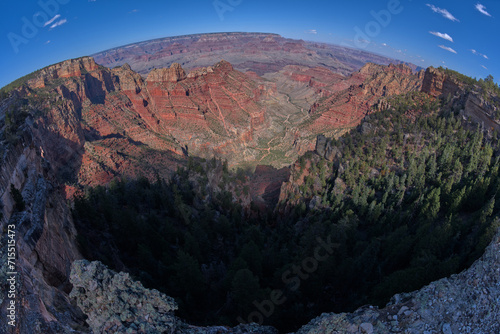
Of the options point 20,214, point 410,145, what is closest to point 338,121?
point 410,145

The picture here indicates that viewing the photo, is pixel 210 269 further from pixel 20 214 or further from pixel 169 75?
pixel 169 75

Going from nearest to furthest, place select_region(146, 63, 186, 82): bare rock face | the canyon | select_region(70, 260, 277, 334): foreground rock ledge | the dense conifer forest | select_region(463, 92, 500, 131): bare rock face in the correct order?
the canyon
select_region(70, 260, 277, 334): foreground rock ledge
the dense conifer forest
select_region(463, 92, 500, 131): bare rock face
select_region(146, 63, 186, 82): bare rock face

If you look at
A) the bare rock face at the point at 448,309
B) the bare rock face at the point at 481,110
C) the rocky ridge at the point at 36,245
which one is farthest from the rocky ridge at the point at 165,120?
the bare rock face at the point at 448,309

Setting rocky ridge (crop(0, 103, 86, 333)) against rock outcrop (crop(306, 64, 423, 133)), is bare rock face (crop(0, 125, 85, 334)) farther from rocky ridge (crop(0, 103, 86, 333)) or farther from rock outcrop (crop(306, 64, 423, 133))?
rock outcrop (crop(306, 64, 423, 133))

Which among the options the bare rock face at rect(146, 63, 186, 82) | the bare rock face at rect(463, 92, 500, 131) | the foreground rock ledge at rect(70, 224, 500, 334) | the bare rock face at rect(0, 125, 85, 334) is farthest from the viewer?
the bare rock face at rect(146, 63, 186, 82)

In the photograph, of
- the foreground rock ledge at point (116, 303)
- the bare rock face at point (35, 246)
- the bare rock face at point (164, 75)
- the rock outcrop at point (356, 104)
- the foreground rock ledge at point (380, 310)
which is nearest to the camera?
the foreground rock ledge at point (380, 310)

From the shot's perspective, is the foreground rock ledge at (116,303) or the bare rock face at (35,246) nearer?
the bare rock face at (35,246)

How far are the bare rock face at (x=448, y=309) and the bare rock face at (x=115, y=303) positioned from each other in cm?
1103

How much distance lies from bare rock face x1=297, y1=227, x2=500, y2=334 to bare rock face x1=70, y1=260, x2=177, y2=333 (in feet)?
36.2

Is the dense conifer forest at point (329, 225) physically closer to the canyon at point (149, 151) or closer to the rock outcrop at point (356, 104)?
the canyon at point (149, 151)

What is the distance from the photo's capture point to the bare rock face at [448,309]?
1272 cm

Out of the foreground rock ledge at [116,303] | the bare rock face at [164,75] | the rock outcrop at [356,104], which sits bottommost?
the foreground rock ledge at [116,303]

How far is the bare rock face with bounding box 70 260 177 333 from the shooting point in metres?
14.7

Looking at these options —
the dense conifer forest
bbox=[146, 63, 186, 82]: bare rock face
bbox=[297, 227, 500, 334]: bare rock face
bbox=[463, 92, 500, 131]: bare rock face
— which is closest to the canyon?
bbox=[297, 227, 500, 334]: bare rock face
